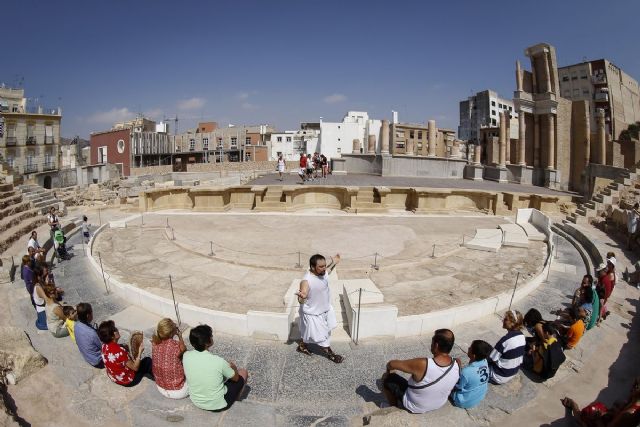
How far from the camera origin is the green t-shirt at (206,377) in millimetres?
3602

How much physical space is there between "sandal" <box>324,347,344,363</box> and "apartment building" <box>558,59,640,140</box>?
57.8 metres

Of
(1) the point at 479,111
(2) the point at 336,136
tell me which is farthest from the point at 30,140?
(1) the point at 479,111

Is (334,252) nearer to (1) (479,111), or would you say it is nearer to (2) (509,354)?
(2) (509,354)

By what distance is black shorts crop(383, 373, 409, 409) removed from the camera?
12.6 feet

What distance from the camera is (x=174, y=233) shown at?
10773mm

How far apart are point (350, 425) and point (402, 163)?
19810 mm

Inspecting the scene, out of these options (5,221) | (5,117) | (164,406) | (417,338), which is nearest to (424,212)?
(417,338)

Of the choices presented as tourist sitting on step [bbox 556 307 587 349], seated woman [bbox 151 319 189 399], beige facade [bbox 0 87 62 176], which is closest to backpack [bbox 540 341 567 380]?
tourist sitting on step [bbox 556 307 587 349]

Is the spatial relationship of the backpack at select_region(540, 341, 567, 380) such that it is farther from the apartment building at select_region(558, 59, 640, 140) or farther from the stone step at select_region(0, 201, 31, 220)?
the apartment building at select_region(558, 59, 640, 140)

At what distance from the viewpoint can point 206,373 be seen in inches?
142

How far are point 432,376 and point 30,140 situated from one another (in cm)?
4270

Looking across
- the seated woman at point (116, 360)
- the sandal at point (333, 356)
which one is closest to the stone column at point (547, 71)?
the sandal at point (333, 356)

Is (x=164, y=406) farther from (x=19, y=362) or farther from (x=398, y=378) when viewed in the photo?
(x=398, y=378)

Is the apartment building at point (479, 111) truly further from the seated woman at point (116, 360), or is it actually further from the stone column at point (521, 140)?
the seated woman at point (116, 360)
